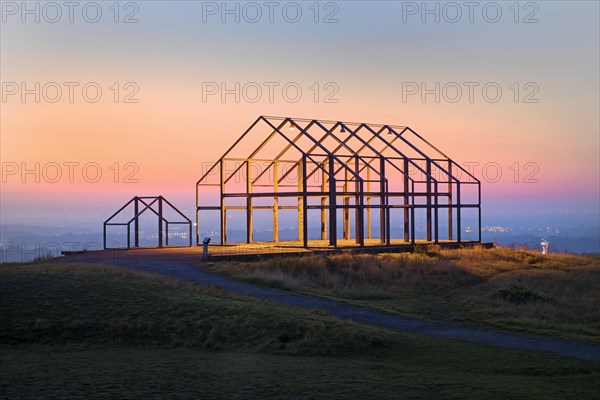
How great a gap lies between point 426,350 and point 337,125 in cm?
2524

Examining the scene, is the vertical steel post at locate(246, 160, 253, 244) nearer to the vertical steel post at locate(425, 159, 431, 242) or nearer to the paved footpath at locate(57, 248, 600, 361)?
the paved footpath at locate(57, 248, 600, 361)

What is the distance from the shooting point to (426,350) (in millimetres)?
14680

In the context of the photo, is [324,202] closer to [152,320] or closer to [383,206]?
[383,206]

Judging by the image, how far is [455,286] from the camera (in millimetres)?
26719

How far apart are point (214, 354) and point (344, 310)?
20.6ft

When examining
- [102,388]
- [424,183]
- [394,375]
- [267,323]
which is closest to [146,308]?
[267,323]

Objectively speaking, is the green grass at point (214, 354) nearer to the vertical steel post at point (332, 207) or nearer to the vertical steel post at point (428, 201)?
the vertical steel post at point (332, 207)

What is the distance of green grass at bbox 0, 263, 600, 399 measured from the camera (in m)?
11.1

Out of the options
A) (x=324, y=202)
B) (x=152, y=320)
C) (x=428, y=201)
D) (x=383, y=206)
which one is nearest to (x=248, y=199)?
(x=324, y=202)

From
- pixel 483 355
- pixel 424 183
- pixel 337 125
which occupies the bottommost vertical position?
pixel 483 355

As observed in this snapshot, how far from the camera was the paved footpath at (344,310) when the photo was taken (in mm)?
15992

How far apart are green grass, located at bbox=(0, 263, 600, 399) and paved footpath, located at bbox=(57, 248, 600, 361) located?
39.2 inches

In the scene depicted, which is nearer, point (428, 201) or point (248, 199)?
point (428, 201)

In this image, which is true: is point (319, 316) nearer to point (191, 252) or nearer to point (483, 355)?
point (483, 355)
